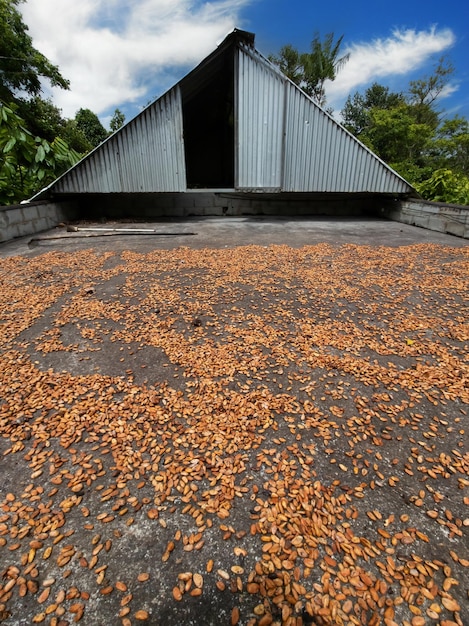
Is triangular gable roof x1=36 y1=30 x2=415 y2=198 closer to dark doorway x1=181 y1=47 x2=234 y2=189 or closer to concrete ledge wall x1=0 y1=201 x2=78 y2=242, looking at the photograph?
dark doorway x1=181 y1=47 x2=234 y2=189

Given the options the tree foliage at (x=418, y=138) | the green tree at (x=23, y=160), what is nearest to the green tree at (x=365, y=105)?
the tree foliage at (x=418, y=138)

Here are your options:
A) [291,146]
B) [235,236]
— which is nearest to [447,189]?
[291,146]

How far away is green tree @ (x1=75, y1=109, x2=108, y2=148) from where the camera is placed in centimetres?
2525

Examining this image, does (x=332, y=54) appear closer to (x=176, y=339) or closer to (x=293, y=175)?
(x=293, y=175)

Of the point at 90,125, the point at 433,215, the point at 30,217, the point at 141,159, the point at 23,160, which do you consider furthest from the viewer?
the point at 90,125

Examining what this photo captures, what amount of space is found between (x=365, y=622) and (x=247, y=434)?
0.99 meters

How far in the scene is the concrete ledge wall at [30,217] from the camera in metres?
6.95

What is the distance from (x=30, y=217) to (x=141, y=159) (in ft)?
11.9

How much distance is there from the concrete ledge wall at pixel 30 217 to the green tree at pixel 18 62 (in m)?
13.7

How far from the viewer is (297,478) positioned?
1677 millimetres

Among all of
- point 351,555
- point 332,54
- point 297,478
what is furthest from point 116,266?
point 332,54

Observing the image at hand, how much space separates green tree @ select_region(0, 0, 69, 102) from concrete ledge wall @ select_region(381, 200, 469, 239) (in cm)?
2050

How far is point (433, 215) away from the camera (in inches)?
329

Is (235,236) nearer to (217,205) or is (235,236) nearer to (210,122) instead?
(217,205)
